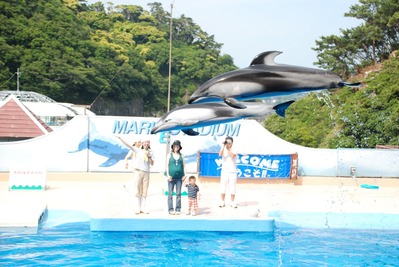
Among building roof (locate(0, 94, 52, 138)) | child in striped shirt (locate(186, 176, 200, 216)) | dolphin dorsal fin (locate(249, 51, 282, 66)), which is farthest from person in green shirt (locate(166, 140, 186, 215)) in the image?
building roof (locate(0, 94, 52, 138))

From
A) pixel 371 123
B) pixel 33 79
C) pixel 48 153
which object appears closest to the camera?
pixel 48 153

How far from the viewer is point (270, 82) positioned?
14.3 feet

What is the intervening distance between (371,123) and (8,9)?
45206 millimetres

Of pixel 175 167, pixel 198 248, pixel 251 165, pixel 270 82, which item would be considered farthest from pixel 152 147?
pixel 270 82

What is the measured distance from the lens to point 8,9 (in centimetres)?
5444

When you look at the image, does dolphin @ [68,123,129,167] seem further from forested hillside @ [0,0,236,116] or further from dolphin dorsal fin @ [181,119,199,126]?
forested hillside @ [0,0,236,116]

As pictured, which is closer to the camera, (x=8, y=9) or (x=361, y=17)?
(x=361, y=17)

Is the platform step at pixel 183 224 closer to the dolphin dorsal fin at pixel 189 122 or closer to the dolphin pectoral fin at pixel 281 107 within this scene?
the dolphin dorsal fin at pixel 189 122

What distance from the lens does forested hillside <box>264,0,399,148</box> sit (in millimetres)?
20188

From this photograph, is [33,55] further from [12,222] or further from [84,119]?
[12,222]

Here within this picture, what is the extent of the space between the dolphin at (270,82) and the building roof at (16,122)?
1404 centimetres

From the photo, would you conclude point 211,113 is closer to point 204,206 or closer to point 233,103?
point 233,103

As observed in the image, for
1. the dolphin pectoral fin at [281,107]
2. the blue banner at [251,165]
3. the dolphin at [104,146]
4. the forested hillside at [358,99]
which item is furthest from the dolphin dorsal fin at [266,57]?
the forested hillside at [358,99]

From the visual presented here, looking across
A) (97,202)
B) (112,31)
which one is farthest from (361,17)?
(112,31)
